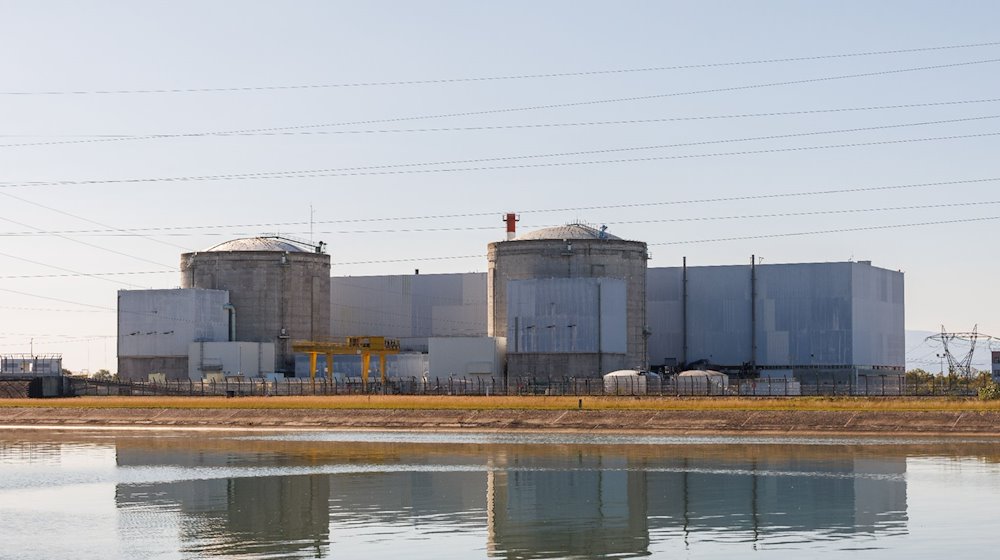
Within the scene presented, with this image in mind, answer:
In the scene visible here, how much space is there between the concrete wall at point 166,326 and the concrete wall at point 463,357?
19734 mm

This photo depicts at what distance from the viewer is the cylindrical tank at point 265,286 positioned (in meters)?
127

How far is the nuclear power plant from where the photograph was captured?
375 feet

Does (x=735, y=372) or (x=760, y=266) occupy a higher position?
(x=760, y=266)

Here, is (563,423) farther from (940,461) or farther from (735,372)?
(735,372)

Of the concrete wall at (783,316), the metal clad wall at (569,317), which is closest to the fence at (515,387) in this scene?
the concrete wall at (783,316)

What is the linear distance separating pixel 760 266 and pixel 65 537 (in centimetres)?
9384

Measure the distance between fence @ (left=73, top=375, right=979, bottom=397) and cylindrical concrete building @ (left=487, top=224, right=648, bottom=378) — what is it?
119 inches

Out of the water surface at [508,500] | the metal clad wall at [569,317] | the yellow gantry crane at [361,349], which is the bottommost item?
the water surface at [508,500]

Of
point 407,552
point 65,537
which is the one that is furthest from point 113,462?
point 407,552

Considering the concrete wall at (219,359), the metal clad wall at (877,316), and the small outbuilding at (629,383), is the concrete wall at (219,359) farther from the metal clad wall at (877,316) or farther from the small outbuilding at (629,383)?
the metal clad wall at (877,316)

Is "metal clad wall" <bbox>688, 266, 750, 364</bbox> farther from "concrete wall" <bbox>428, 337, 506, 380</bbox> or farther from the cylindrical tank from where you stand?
the cylindrical tank

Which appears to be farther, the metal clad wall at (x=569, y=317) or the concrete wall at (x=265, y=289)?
the concrete wall at (x=265, y=289)

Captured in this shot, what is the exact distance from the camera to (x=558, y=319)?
373 feet

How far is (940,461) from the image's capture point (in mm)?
53188
